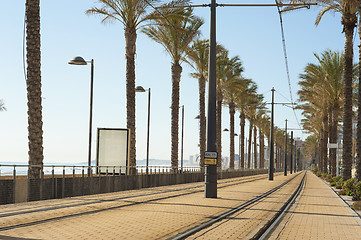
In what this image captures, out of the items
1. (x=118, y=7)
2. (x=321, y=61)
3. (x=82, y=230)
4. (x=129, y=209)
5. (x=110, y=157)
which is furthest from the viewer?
(x=321, y=61)

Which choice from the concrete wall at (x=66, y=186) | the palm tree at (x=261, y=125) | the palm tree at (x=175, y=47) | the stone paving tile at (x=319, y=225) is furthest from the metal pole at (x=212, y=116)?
the palm tree at (x=261, y=125)

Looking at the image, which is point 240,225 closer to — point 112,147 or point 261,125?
point 112,147

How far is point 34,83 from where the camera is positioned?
20.6 m

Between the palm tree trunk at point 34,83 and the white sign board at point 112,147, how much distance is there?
283 inches

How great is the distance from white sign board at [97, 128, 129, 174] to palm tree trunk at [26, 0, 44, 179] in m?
7.18

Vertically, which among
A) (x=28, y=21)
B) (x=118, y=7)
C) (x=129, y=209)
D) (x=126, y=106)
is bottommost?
(x=129, y=209)

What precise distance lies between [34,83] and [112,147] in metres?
8.03

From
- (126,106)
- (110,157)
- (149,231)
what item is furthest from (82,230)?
(126,106)

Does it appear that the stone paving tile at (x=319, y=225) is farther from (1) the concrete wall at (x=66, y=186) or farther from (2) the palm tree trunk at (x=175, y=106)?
(2) the palm tree trunk at (x=175, y=106)

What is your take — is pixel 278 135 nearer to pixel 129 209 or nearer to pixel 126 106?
A: pixel 126 106

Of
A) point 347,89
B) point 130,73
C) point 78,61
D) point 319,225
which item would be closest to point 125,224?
point 319,225

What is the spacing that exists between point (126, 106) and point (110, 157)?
6.36 m

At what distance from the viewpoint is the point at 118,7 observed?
1282 inches

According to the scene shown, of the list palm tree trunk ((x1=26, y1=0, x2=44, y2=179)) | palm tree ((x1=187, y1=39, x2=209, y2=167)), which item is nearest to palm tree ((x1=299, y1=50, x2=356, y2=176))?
palm tree ((x1=187, y1=39, x2=209, y2=167))
